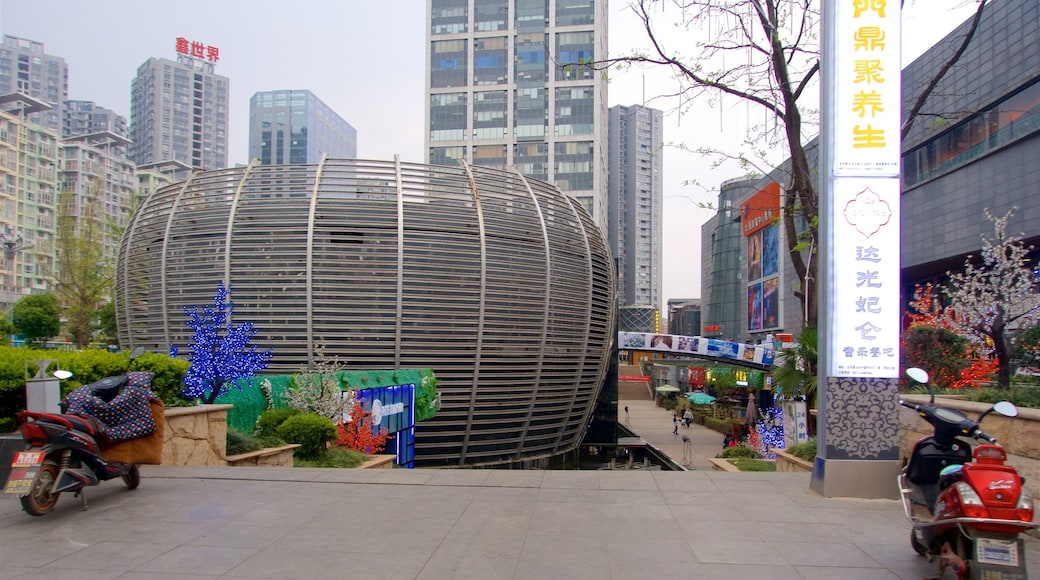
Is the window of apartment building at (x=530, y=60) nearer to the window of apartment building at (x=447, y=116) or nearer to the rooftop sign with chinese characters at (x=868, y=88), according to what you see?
the window of apartment building at (x=447, y=116)

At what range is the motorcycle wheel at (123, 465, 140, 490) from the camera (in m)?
7.14

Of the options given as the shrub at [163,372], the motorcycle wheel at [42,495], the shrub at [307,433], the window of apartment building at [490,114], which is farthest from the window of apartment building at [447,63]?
the motorcycle wheel at [42,495]

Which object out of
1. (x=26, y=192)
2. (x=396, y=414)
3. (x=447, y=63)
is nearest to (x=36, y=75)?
(x=26, y=192)

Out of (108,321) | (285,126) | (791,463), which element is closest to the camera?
(791,463)

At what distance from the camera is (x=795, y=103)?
40.5ft

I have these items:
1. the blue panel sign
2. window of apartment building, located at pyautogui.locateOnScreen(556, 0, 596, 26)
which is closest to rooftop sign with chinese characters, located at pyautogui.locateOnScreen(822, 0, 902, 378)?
the blue panel sign

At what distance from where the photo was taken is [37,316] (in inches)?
1576

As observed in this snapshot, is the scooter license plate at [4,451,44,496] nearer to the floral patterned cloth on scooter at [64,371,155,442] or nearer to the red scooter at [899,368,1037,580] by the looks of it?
the floral patterned cloth on scooter at [64,371,155,442]

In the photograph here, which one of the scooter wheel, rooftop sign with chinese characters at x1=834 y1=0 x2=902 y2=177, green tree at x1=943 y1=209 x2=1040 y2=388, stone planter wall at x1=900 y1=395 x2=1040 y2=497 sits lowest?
the scooter wheel

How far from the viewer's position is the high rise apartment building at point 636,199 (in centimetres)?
12331

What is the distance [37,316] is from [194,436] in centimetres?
3810

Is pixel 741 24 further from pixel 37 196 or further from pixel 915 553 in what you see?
pixel 37 196

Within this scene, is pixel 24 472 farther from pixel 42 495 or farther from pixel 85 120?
pixel 85 120

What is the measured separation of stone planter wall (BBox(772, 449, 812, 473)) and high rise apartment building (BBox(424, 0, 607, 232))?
5158cm
